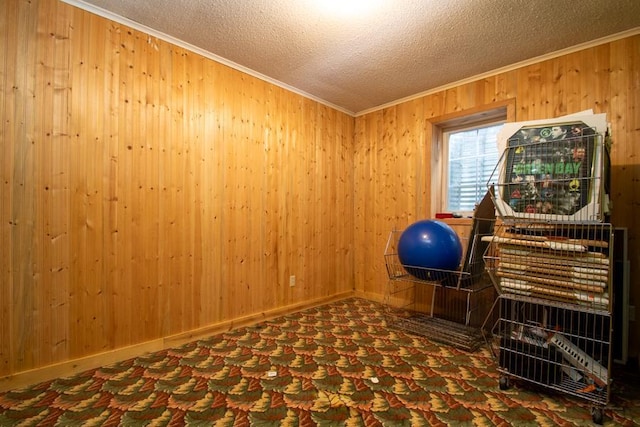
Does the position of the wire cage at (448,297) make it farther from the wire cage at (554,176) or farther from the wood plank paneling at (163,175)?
the wood plank paneling at (163,175)

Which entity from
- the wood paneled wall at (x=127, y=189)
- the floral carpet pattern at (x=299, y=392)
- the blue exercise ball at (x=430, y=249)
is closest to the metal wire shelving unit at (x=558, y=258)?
the floral carpet pattern at (x=299, y=392)

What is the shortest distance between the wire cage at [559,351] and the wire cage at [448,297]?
1.81 ft

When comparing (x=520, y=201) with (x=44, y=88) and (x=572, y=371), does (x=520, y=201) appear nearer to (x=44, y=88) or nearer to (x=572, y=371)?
(x=572, y=371)

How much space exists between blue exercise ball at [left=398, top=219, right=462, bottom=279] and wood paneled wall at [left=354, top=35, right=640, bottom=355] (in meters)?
0.83

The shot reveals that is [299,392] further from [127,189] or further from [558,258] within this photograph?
[127,189]

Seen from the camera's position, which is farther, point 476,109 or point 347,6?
point 476,109

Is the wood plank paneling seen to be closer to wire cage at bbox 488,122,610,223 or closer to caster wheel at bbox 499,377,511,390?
wire cage at bbox 488,122,610,223

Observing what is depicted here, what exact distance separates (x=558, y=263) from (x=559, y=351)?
19.4 inches

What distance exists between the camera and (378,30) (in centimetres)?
233

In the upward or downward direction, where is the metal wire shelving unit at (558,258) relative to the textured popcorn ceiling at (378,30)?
downward

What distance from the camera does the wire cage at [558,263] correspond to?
1.60m

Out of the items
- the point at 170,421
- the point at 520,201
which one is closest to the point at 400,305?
the point at 520,201

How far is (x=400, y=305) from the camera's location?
3.62 metres

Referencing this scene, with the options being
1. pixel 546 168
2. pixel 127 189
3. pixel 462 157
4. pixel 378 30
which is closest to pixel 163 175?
pixel 127 189
